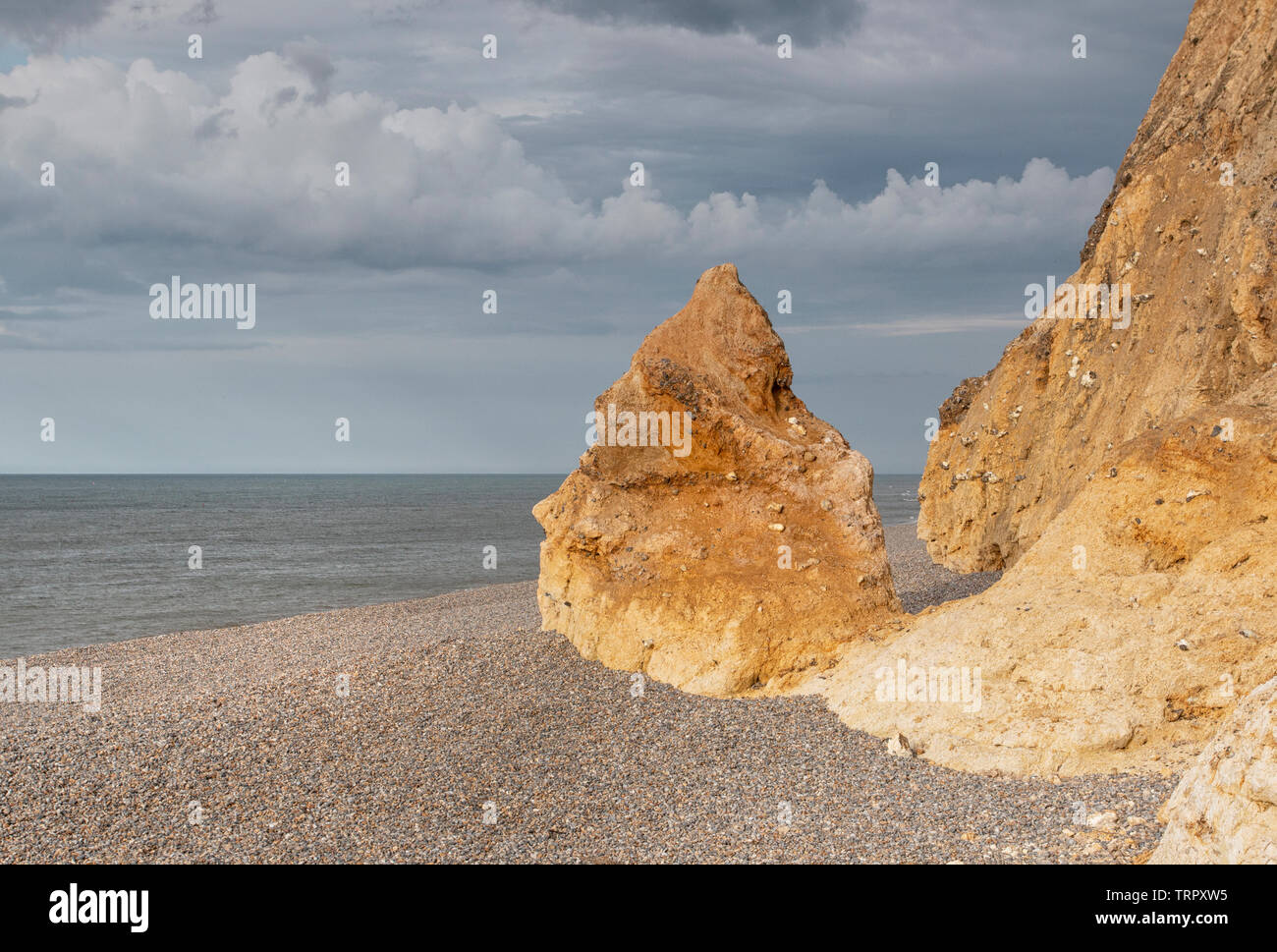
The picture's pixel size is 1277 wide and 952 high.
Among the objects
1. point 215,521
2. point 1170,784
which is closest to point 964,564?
point 1170,784

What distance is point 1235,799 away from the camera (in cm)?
574

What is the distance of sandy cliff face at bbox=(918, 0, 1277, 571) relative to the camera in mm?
13883

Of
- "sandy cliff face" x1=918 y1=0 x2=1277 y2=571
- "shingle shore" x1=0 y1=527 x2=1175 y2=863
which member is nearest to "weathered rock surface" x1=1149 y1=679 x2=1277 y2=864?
"shingle shore" x1=0 y1=527 x2=1175 y2=863

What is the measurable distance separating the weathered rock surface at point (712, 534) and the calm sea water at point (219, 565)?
63.6 feet

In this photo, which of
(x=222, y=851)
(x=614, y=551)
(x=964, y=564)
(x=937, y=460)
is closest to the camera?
(x=222, y=851)

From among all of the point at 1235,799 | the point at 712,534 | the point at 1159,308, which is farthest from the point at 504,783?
the point at 1159,308

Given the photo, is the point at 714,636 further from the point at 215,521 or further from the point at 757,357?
the point at 215,521

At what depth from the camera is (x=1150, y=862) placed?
6488mm

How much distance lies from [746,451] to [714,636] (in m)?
2.89

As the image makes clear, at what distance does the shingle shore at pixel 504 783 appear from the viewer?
872 cm

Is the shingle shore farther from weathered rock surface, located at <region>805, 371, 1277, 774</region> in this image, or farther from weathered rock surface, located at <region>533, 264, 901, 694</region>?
weathered rock surface, located at <region>533, 264, 901, 694</region>

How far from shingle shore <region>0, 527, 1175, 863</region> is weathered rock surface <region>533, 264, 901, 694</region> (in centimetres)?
77

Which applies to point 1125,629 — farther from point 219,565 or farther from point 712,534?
point 219,565

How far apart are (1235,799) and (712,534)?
8543 millimetres
